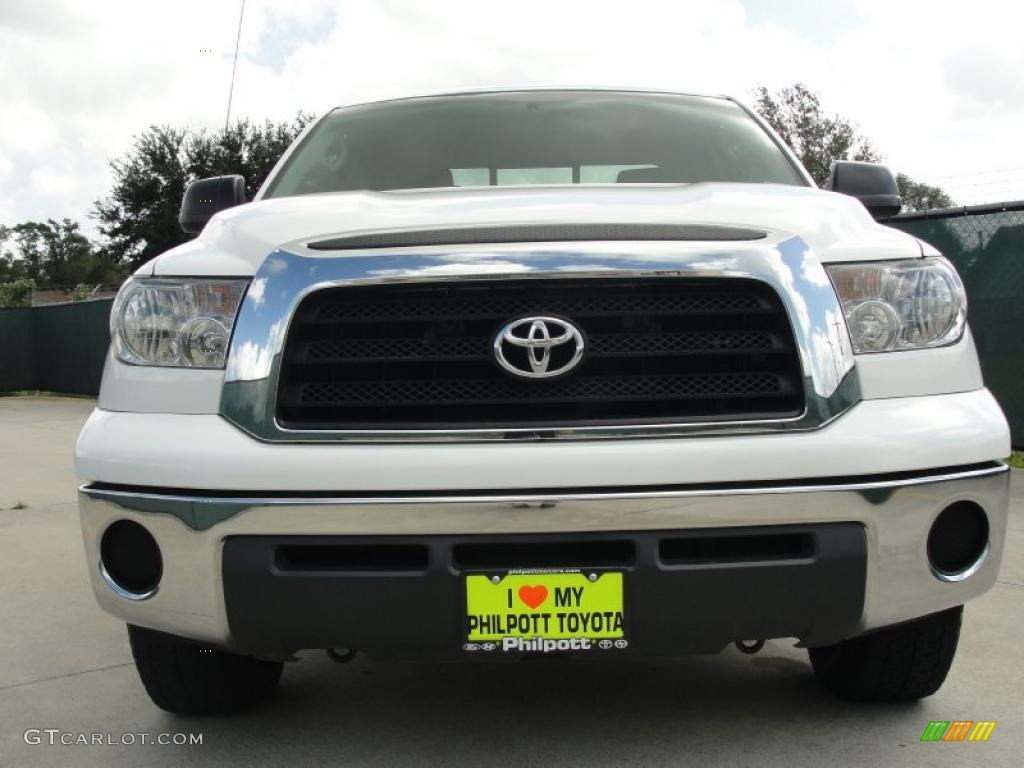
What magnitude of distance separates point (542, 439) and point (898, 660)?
125 cm

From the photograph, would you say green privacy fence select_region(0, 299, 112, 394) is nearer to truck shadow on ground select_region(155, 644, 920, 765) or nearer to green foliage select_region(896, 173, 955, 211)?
truck shadow on ground select_region(155, 644, 920, 765)

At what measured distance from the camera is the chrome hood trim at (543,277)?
8.37ft

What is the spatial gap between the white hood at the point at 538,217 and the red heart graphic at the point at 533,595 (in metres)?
0.84

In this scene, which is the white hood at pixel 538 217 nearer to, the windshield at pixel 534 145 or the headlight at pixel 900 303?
the headlight at pixel 900 303

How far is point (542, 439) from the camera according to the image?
252 cm

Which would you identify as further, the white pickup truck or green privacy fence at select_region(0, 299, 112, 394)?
green privacy fence at select_region(0, 299, 112, 394)

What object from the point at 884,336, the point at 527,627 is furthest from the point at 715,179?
the point at 527,627

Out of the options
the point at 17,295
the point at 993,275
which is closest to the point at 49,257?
the point at 17,295

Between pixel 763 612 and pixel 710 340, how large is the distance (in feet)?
1.96

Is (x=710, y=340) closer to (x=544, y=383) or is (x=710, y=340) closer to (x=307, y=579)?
(x=544, y=383)

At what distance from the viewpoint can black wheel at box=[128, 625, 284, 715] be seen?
303 centimetres

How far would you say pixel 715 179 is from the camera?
3881 millimetres

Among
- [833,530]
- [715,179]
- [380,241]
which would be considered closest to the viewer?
[833,530]

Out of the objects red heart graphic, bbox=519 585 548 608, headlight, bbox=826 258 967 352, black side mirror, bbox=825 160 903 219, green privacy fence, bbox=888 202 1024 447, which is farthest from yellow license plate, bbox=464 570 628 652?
green privacy fence, bbox=888 202 1024 447
